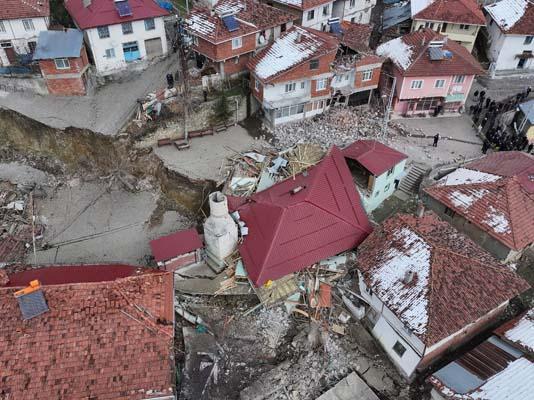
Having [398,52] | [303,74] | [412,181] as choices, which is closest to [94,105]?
[303,74]

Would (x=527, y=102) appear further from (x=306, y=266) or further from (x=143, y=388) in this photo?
(x=143, y=388)

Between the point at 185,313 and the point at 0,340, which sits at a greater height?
the point at 0,340

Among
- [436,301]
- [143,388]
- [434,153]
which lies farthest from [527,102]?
[143,388]

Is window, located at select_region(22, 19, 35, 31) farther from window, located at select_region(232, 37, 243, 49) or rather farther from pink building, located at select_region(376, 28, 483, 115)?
pink building, located at select_region(376, 28, 483, 115)

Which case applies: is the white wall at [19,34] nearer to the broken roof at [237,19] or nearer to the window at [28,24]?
the window at [28,24]

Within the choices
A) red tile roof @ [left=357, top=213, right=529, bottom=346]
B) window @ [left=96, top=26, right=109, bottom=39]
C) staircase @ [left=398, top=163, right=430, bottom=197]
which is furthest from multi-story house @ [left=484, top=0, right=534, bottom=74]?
window @ [left=96, top=26, right=109, bottom=39]

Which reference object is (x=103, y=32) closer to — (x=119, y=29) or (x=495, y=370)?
(x=119, y=29)
